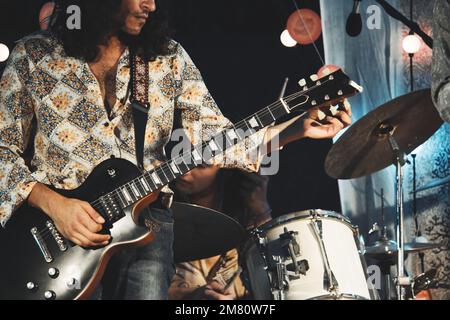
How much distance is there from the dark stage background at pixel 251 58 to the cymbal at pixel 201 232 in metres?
0.46

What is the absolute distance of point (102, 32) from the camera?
11.0 feet

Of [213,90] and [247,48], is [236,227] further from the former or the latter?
[247,48]

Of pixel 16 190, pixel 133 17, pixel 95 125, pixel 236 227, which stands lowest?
pixel 236 227

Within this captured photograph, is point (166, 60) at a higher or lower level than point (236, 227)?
higher

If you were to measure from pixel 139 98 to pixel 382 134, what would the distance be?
119 centimetres

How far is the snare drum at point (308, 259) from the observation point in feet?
9.91

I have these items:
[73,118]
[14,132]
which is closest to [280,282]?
[73,118]

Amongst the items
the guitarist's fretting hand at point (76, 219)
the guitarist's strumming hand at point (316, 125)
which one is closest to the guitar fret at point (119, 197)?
the guitarist's fretting hand at point (76, 219)

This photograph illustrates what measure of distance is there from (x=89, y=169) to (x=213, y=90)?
989 mm

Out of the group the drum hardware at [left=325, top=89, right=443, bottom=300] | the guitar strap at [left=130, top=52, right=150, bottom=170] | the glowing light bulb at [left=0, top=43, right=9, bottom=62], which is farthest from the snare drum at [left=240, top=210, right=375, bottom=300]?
the glowing light bulb at [left=0, top=43, right=9, bottom=62]
